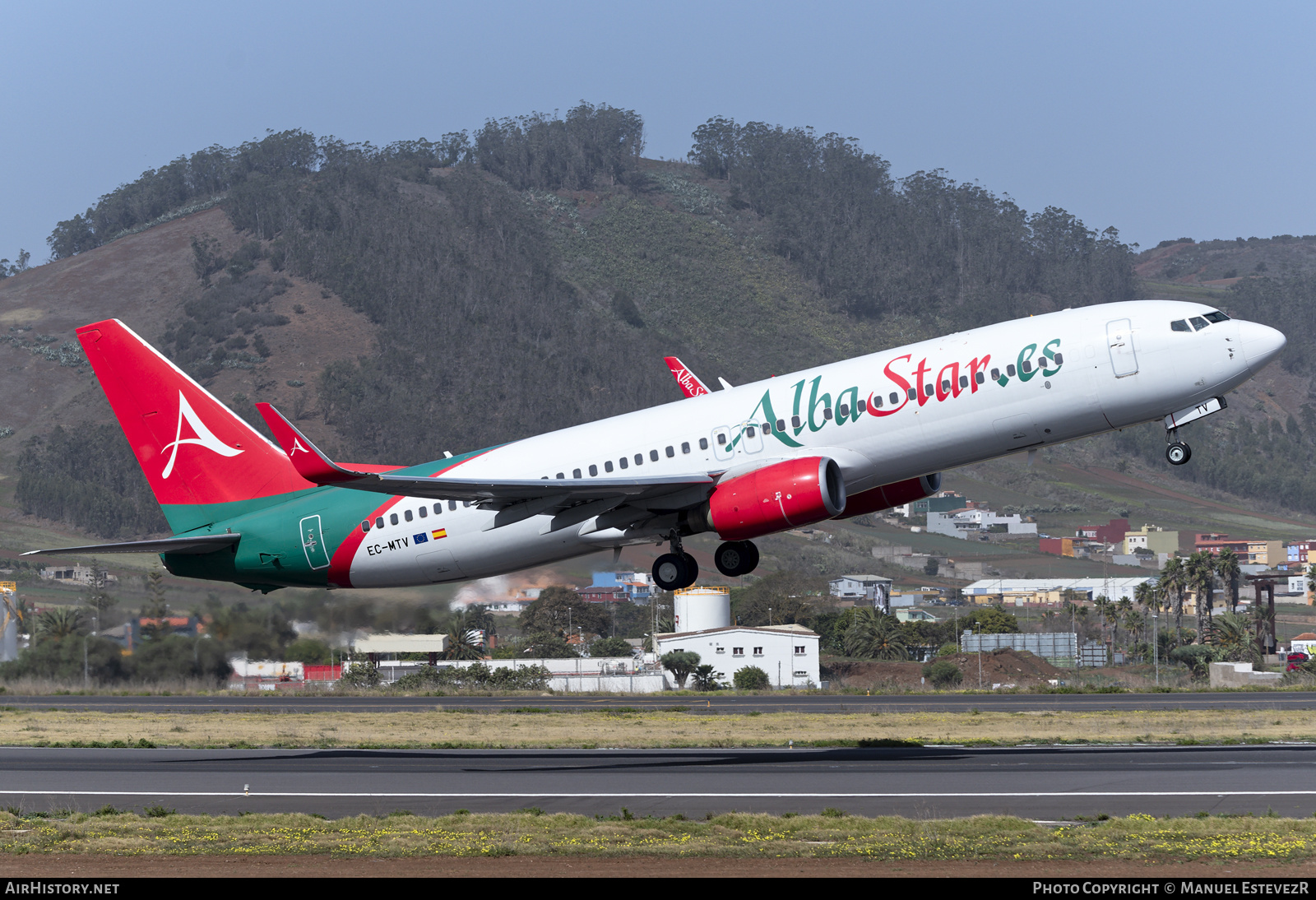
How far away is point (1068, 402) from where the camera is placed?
110 feet

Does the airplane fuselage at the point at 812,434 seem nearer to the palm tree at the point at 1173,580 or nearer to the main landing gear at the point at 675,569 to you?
the main landing gear at the point at 675,569

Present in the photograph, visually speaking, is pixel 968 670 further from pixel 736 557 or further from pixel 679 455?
pixel 679 455

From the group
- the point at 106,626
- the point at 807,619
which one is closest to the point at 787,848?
the point at 106,626

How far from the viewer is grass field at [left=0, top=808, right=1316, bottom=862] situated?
892 inches

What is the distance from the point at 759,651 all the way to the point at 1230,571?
9255 cm

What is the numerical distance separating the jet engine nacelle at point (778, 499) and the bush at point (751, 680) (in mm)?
58031

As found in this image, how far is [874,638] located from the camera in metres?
125

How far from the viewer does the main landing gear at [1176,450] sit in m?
34.1

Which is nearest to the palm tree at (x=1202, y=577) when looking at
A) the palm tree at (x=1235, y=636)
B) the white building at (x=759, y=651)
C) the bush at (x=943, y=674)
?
the palm tree at (x=1235, y=636)

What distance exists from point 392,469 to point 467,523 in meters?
2.80

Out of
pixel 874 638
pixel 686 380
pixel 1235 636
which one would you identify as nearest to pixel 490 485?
pixel 686 380

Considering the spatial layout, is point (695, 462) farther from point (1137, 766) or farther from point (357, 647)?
point (357, 647)

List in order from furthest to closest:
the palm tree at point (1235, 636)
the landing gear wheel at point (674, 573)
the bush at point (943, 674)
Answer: the palm tree at point (1235, 636), the bush at point (943, 674), the landing gear wheel at point (674, 573)

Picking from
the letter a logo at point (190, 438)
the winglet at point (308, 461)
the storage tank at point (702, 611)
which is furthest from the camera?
the storage tank at point (702, 611)
